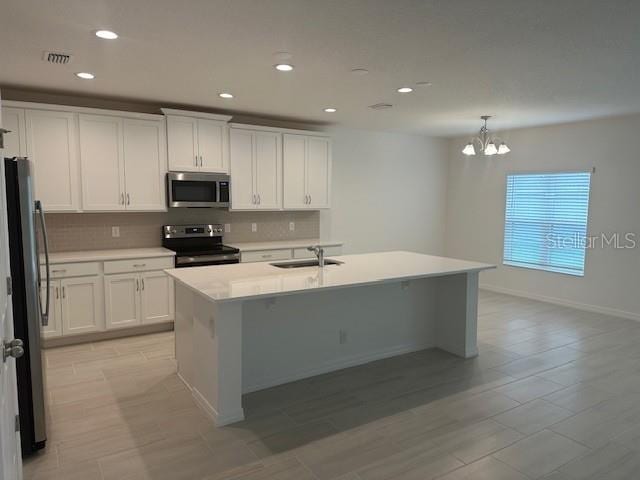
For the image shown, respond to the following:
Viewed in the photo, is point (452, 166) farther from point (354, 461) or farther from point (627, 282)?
point (354, 461)

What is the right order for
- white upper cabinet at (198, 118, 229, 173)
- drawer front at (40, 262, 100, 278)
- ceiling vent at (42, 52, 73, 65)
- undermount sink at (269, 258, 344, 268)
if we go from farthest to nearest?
white upper cabinet at (198, 118, 229, 173) < drawer front at (40, 262, 100, 278) < undermount sink at (269, 258, 344, 268) < ceiling vent at (42, 52, 73, 65)

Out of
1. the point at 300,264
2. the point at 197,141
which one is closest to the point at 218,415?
the point at 300,264

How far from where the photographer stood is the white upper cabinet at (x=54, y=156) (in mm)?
4238

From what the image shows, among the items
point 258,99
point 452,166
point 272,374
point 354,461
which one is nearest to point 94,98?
point 258,99

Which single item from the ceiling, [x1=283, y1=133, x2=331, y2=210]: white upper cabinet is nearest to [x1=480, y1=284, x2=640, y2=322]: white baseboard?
the ceiling

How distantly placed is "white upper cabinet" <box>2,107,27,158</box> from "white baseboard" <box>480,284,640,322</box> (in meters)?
6.46

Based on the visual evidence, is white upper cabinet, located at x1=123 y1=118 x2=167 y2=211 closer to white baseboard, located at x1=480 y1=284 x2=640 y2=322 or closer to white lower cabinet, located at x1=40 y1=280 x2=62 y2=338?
white lower cabinet, located at x1=40 y1=280 x2=62 y2=338

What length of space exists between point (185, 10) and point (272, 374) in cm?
256

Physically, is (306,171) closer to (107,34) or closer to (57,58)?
(57,58)

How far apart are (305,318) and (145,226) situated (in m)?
2.56

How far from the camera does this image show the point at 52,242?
4688mm

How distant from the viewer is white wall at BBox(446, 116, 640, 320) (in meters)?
5.55

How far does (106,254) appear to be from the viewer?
181 inches

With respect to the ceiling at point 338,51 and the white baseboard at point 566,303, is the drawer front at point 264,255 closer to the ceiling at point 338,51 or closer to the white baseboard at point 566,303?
the ceiling at point 338,51
